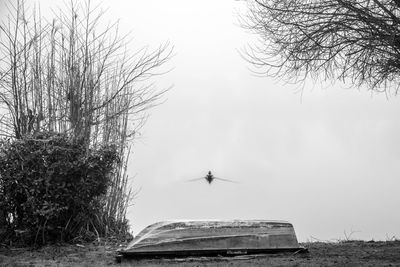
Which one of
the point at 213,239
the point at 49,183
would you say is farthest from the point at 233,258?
the point at 49,183

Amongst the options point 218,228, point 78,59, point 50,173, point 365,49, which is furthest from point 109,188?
point 365,49

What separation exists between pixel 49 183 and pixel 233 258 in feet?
11.8

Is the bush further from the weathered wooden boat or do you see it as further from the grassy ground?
the weathered wooden boat

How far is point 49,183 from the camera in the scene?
31.8ft

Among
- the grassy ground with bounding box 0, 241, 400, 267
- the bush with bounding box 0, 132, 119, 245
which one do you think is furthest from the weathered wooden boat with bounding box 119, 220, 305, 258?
the bush with bounding box 0, 132, 119, 245

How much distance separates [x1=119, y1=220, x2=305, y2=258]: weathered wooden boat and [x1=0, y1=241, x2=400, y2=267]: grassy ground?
175 millimetres

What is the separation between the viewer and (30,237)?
9.88 m

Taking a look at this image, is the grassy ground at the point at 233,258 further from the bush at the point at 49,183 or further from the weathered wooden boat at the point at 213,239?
the bush at the point at 49,183

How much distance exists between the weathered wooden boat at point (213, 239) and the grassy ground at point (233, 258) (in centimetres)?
18

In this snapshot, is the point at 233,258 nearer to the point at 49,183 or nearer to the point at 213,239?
the point at 213,239

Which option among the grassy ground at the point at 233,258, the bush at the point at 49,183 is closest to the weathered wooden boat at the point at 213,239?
the grassy ground at the point at 233,258

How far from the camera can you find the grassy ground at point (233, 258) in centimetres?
725

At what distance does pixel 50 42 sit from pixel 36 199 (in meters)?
3.77

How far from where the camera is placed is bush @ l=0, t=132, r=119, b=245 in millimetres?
9727
